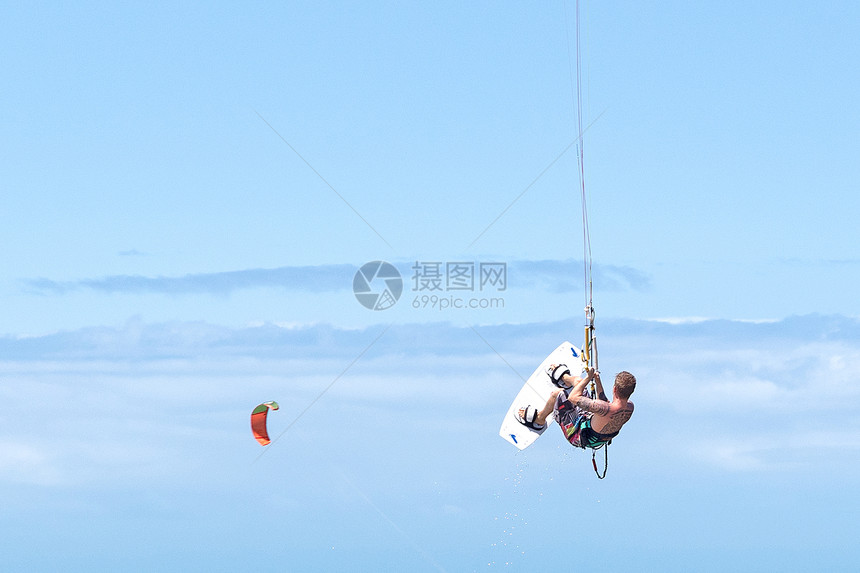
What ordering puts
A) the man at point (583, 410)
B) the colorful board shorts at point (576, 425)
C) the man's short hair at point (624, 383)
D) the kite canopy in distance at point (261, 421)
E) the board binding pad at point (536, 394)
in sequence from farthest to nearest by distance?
the kite canopy in distance at point (261, 421)
the board binding pad at point (536, 394)
the colorful board shorts at point (576, 425)
the man at point (583, 410)
the man's short hair at point (624, 383)

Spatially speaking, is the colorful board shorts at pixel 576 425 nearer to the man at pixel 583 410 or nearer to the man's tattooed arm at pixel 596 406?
the man at pixel 583 410

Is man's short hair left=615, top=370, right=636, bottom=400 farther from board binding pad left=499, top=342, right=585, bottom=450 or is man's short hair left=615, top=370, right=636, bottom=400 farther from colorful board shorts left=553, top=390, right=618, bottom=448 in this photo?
board binding pad left=499, top=342, right=585, bottom=450

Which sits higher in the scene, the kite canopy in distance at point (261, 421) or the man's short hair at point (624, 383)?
the kite canopy in distance at point (261, 421)

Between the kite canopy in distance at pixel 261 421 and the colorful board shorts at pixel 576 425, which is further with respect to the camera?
the kite canopy in distance at pixel 261 421

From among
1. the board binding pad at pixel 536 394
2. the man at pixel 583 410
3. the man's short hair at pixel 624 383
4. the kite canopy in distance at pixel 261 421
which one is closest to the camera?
the man's short hair at pixel 624 383

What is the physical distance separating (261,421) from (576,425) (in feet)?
14.1

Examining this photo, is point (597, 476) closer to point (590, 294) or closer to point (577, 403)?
point (577, 403)

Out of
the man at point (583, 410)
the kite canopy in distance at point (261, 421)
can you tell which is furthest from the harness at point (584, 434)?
the kite canopy in distance at point (261, 421)

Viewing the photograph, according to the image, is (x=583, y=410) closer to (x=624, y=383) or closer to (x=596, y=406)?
(x=596, y=406)

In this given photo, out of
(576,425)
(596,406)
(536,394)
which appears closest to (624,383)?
(596,406)

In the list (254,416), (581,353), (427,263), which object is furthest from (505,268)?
(254,416)

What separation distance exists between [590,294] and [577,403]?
125 centimetres

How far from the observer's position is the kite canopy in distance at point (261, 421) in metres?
15.9

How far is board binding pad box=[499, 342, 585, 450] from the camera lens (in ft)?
48.5
